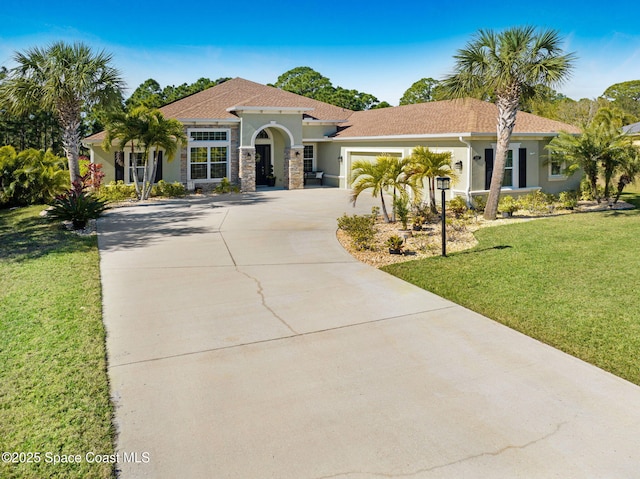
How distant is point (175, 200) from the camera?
20984 mm

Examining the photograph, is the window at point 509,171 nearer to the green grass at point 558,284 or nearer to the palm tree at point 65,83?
the green grass at point 558,284

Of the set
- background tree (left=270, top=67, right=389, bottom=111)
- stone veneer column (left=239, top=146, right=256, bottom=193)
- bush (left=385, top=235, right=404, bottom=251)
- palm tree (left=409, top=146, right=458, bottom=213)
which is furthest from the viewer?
background tree (left=270, top=67, right=389, bottom=111)

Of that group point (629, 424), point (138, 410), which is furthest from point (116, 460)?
point (629, 424)

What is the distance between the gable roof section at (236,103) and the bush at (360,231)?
40.4 ft

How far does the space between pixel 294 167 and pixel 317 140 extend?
8.61ft

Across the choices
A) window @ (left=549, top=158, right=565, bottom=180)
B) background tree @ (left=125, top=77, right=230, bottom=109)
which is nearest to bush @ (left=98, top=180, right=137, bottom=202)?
window @ (left=549, top=158, right=565, bottom=180)

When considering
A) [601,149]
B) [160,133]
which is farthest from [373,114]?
[601,149]

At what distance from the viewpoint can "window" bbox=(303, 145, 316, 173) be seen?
2792 cm

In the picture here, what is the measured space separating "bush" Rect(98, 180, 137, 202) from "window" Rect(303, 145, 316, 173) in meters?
10.3

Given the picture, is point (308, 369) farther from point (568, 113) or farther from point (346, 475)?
point (568, 113)

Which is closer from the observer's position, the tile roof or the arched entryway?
the tile roof

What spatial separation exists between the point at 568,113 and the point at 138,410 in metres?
45.7

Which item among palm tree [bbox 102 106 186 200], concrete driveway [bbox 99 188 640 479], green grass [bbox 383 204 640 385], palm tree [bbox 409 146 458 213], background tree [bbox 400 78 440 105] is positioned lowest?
concrete driveway [bbox 99 188 640 479]

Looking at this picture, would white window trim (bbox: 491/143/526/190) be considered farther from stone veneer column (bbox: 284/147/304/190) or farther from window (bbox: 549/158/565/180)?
stone veneer column (bbox: 284/147/304/190)
